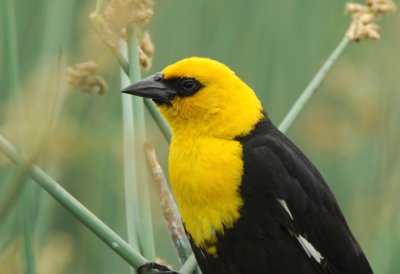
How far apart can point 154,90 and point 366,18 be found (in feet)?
1.86

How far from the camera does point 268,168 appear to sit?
196cm

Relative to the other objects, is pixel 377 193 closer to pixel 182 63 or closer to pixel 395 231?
pixel 395 231

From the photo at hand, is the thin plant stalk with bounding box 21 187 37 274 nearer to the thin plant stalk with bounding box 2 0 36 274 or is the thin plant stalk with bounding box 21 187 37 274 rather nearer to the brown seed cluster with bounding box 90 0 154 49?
the thin plant stalk with bounding box 2 0 36 274

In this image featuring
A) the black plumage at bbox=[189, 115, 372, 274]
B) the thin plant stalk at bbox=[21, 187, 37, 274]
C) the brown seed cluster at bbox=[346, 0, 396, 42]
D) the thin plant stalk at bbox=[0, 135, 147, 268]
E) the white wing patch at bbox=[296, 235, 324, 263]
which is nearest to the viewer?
the thin plant stalk at bbox=[0, 135, 147, 268]

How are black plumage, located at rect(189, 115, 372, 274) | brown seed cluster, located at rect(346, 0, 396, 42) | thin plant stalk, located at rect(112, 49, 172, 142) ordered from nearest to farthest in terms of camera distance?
thin plant stalk, located at rect(112, 49, 172, 142) → brown seed cluster, located at rect(346, 0, 396, 42) → black plumage, located at rect(189, 115, 372, 274)

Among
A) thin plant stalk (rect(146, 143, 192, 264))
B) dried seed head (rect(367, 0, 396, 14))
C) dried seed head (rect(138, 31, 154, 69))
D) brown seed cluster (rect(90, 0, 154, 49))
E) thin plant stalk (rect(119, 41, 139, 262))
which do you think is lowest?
thin plant stalk (rect(146, 143, 192, 264))

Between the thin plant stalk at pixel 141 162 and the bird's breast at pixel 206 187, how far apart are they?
0.71 feet

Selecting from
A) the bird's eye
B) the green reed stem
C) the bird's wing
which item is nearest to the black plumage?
the bird's wing

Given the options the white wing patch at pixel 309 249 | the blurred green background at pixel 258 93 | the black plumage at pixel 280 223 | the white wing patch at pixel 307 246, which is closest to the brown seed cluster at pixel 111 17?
the blurred green background at pixel 258 93

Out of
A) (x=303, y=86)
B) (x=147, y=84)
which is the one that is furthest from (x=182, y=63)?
(x=303, y=86)

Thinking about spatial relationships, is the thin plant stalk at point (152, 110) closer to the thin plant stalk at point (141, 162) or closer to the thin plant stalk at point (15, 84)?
the thin plant stalk at point (141, 162)

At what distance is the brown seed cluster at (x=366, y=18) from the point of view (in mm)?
1760

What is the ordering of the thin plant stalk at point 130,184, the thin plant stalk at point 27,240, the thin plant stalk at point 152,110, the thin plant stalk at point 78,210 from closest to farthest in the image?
the thin plant stalk at point 78,210, the thin plant stalk at point 27,240, the thin plant stalk at point 130,184, the thin plant stalk at point 152,110

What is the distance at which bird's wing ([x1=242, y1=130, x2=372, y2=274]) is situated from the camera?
6.42 feet
